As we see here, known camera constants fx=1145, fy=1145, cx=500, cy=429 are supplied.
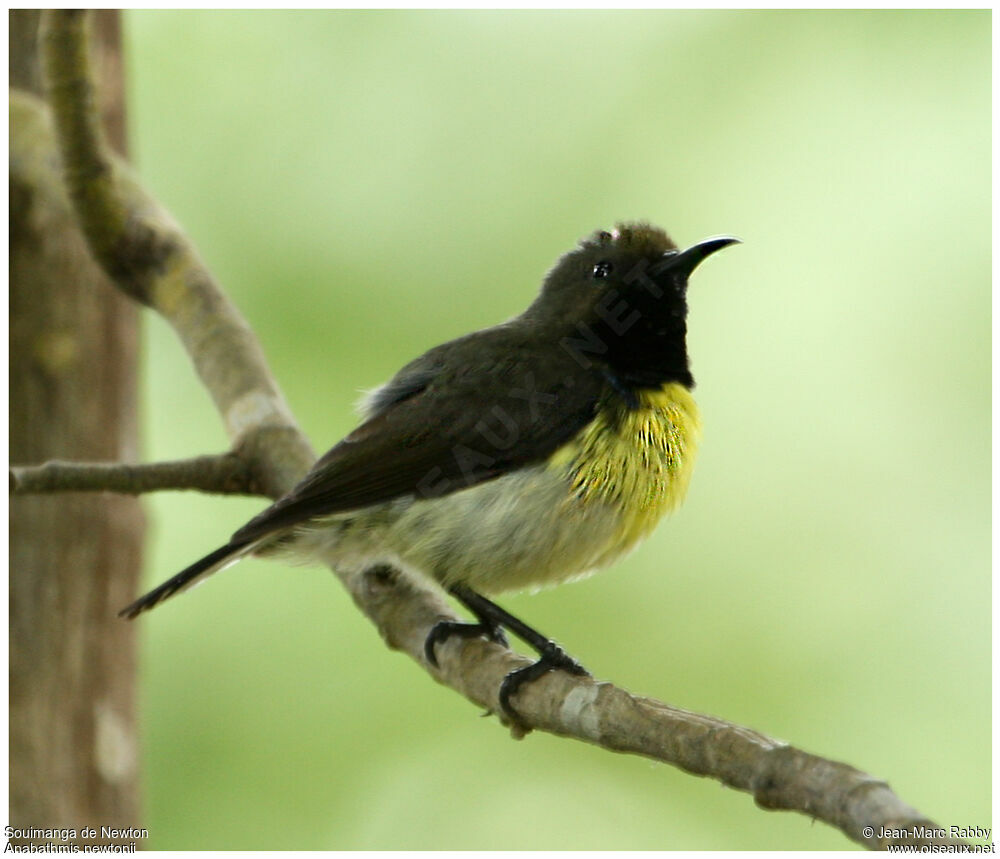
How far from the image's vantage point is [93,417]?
4.38 metres

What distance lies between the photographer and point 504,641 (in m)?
3.52

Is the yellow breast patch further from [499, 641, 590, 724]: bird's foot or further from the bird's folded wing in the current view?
[499, 641, 590, 724]: bird's foot

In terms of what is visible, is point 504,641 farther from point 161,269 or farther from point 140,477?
point 161,269

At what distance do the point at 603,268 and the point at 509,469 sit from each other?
2.83 feet

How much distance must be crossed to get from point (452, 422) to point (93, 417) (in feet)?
5.47

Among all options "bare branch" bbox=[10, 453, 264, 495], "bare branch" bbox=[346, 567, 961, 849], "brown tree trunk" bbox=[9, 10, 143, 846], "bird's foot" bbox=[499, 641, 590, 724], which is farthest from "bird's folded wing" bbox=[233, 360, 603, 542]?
"brown tree trunk" bbox=[9, 10, 143, 846]

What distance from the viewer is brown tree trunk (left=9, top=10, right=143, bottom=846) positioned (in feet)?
13.4

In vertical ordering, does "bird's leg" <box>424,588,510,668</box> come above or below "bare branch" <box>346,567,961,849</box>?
below

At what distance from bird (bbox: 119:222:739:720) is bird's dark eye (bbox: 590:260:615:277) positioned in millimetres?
127

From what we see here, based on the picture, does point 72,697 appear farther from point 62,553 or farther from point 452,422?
point 452,422

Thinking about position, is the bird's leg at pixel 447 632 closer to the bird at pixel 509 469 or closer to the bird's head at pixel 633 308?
the bird at pixel 509 469

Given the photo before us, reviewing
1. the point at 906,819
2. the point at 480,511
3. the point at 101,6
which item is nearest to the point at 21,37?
the point at 101,6

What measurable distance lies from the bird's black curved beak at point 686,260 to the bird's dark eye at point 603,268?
0.53 feet

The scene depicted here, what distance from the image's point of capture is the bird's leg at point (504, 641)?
2758 millimetres
